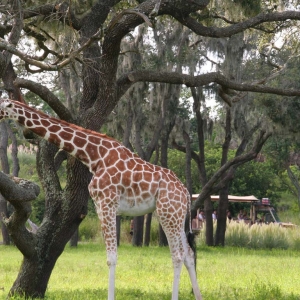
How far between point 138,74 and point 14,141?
49.3 feet

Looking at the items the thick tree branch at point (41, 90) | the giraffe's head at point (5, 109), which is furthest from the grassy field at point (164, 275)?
the giraffe's head at point (5, 109)

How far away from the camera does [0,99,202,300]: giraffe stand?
25.9ft

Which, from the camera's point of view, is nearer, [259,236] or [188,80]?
[188,80]

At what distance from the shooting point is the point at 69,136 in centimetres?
823

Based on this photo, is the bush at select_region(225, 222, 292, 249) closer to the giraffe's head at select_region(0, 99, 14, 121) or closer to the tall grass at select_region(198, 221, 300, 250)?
the tall grass at select_region(198, 221, 300, 250)

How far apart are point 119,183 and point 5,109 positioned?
159 centimetres

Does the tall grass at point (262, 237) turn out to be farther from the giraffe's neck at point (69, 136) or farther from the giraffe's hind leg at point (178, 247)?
the giraffe's neck at point (69, 136)

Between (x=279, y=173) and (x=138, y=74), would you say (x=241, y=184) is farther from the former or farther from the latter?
(x=138, y=74)

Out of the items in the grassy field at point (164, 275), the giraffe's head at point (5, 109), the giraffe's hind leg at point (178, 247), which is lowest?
the grassy field at point (164, 275)

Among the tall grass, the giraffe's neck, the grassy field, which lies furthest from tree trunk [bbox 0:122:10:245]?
the giraffe's neck

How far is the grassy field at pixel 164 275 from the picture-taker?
1000 cm

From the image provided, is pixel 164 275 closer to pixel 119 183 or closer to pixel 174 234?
pixel 174 234

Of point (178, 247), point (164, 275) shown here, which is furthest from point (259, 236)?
point (178, 247)

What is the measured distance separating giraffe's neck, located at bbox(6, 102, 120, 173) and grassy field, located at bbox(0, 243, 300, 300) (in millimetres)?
2316
